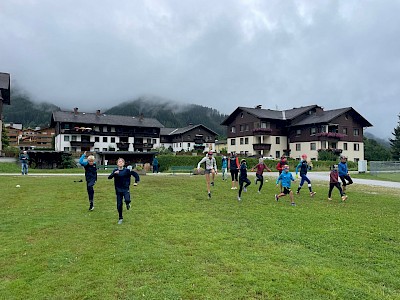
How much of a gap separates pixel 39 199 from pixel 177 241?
9.27 m

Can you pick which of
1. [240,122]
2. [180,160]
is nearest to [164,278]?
[180,160]

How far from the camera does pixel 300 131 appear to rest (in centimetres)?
6341

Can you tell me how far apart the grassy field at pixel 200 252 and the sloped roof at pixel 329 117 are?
50.6 metres

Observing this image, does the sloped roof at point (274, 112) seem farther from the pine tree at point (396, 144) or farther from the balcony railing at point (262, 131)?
the pine tree at point (396, 144)

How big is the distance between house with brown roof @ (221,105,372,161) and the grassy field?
50443mm

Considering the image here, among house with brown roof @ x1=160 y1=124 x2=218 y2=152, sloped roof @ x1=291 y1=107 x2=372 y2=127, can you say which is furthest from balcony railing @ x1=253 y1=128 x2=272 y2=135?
house with brown roof @ x1=160 y1=124 x2=218 y2=152

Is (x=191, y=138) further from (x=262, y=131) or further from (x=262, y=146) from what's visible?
(x=262, y=131)

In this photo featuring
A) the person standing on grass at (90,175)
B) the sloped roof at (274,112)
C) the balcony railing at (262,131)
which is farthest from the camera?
the sloped roof at (274,112)

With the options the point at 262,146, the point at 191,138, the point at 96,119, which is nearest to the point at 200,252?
the point at 262,146

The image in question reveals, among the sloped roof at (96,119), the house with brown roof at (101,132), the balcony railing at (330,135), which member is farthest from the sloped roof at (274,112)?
the sloped roof at (96,119)

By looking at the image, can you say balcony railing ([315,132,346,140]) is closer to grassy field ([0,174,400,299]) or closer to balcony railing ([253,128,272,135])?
balcony railing ([253,128,272,135])

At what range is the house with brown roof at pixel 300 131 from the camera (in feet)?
197

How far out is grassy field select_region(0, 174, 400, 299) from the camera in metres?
5.10

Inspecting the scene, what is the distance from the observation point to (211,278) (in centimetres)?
545
